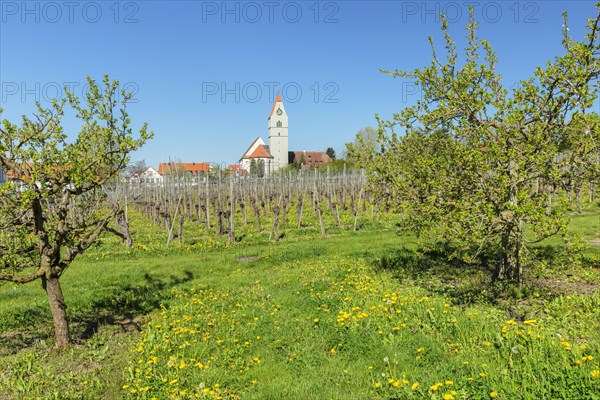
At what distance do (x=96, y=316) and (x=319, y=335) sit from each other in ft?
18.0

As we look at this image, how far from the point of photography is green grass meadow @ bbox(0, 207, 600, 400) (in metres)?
5.08

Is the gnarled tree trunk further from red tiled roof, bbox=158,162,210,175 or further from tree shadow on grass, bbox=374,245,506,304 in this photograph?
red tiled roof, bbox=158,162,210,175

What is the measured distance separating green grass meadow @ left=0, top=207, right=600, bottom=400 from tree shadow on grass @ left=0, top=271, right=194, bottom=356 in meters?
0.04

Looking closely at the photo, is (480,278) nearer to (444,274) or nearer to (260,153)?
(444,274)

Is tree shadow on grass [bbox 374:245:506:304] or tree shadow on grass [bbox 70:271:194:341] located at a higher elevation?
tree shadow on grass [bbox 374:245:506:304]

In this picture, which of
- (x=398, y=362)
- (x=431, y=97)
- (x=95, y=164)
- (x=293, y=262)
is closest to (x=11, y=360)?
(x=95, y=164)

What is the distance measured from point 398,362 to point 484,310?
2.71 metres

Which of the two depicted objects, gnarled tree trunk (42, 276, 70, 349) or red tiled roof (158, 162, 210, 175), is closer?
gnarled tree trunk (42, 276, 70, 349)

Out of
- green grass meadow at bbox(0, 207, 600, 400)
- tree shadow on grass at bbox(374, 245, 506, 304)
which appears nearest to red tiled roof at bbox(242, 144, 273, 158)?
tree shadow on grass at bbox(374, 245, 506, 304)

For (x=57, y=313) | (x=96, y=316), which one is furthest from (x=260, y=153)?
(x=57, y=313)

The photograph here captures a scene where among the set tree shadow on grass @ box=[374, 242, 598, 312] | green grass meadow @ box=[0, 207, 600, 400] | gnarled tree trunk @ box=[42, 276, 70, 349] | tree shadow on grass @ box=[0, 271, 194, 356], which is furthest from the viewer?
tree shadow on grass @ box=[374, 242, 598, 312]

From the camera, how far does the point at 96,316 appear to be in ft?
29.6

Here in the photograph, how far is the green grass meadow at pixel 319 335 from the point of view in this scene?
5.08 metres

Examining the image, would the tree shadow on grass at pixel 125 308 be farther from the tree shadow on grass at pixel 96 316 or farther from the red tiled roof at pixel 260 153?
the red tiled roof at pixel 260 153
